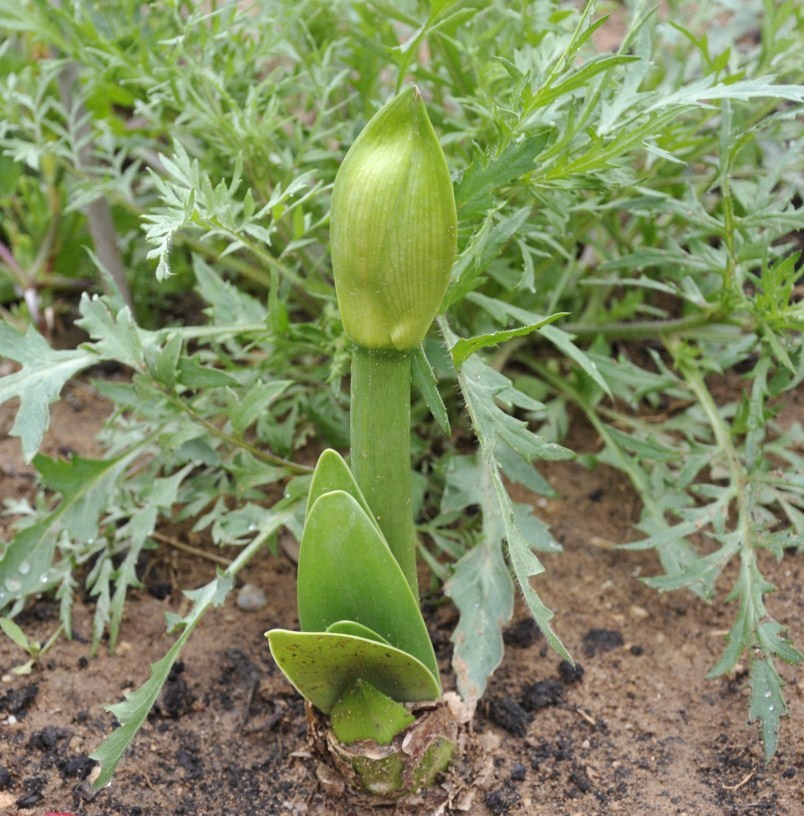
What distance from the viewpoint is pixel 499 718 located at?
1.82m

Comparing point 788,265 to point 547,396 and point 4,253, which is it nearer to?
point 547,396

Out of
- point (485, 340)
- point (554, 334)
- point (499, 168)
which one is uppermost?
point (499, 168)

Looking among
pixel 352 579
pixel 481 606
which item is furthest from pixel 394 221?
pixel 481 606

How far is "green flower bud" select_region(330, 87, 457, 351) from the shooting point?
123 cm

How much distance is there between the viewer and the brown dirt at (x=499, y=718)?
5.45ft

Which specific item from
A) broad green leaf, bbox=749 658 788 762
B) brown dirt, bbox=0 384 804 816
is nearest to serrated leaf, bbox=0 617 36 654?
brown dirt, bbox=0 384 804 816

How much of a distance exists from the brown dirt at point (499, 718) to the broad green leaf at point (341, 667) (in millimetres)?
186

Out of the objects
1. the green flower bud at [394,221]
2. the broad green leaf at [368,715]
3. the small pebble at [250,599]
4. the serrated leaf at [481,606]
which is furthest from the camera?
the small pebble at [250,599]

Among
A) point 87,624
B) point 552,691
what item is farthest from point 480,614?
point 87,624

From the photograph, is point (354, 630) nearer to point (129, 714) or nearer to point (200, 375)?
point (129, 714)

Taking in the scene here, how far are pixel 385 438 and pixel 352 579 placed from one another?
20cm

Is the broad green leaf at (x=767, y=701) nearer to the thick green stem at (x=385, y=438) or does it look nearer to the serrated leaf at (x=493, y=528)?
the serrated leaf at (x=493, y=528)

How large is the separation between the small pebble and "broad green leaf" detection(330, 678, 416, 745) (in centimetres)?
58

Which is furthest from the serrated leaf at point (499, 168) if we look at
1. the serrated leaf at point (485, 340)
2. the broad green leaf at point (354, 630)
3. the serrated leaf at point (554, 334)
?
the broad green leaf at point (354, 630)
